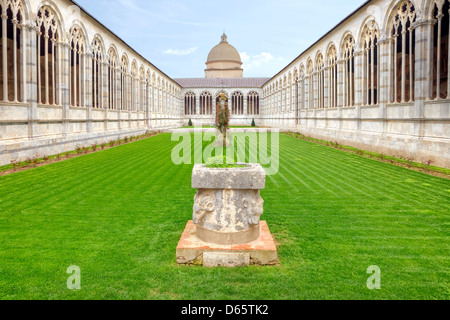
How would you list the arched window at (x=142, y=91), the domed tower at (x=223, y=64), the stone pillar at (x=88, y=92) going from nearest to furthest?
1. the stone pillar at (x=88, y=92)
2. the arched window at (x=142, y=91)
3. the domed tower at (x=223, y=64)

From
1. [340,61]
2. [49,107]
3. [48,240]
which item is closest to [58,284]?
[48,240]

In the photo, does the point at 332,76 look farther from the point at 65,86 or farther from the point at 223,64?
the point at 223,64

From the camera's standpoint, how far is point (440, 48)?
51.6ft

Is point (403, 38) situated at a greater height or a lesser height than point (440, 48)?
greater

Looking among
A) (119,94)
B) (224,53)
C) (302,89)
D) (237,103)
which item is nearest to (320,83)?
(302,89)

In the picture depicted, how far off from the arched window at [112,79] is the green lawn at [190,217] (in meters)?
18.1

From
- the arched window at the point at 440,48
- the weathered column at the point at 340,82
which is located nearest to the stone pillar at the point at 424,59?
the arched window at the point at 440,48

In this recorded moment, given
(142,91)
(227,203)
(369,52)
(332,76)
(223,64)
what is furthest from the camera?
(223,64)

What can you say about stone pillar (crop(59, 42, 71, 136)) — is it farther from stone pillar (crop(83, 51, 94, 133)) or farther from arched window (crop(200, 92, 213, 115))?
arched window (crop(200, 92, 213, 115))

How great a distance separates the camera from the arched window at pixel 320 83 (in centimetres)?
2967

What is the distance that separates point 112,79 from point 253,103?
39766 millimetres

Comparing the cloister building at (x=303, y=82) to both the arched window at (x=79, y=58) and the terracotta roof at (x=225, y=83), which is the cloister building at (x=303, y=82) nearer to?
the arched window at (x=79, y=58)

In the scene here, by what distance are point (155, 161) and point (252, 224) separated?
10641 mm

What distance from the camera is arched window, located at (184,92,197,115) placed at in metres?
65.6
